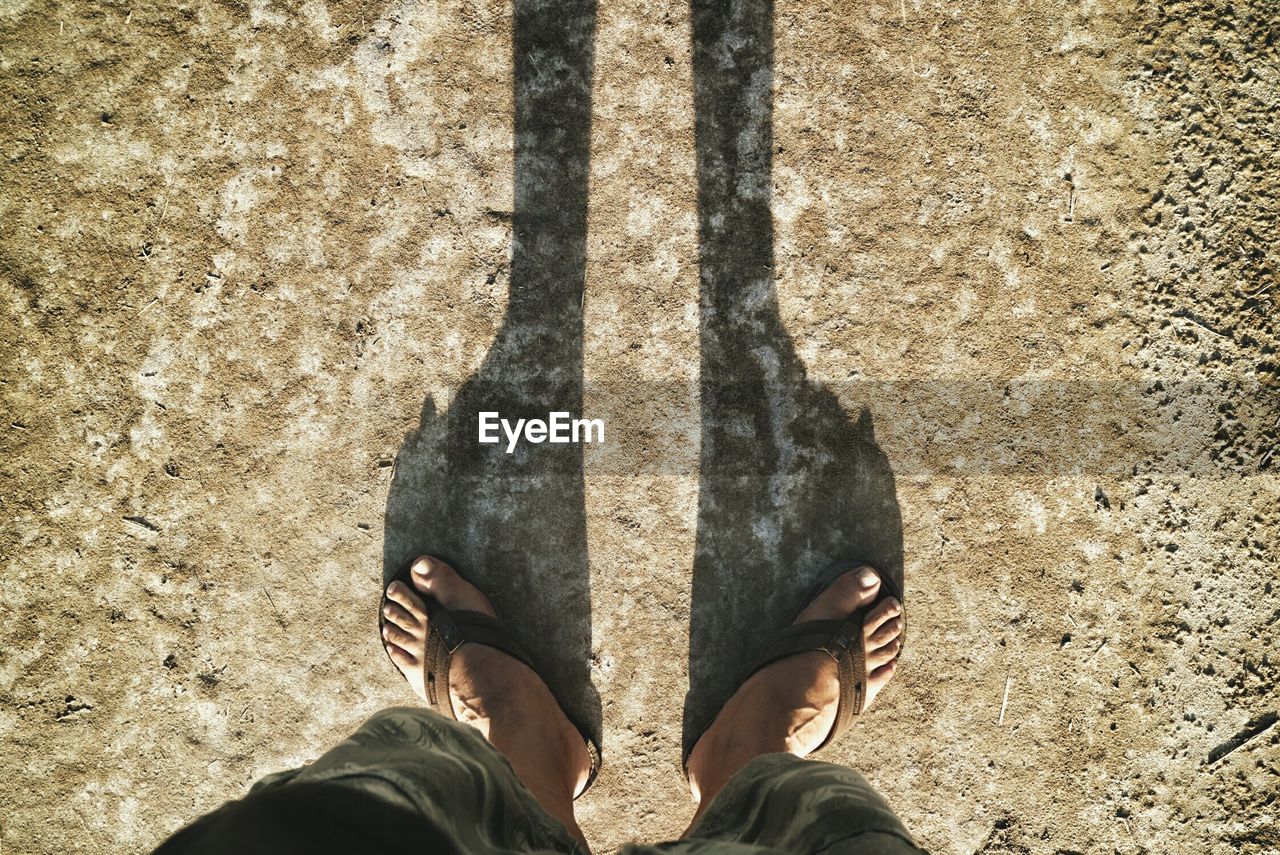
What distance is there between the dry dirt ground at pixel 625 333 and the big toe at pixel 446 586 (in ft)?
0.56

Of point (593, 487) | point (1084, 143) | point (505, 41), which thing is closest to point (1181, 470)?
point (1084, 143)

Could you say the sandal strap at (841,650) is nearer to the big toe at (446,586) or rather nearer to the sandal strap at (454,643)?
the sandal strap at (454,643)

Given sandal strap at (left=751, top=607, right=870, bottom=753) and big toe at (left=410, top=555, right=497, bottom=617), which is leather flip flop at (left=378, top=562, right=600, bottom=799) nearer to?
big toe at (left=410, top=555, right=497, bottom=617)

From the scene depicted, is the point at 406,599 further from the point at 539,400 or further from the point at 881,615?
the point at 881,615

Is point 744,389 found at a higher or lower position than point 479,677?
higher

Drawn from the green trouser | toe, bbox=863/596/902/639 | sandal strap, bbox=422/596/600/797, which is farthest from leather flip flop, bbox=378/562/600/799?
toe, bbox=863/596/902/639

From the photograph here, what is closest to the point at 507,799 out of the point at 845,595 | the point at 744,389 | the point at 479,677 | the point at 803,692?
the point at 479,677

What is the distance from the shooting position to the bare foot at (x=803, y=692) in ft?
6.61

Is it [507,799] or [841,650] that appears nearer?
[507,799]

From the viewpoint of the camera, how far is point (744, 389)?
6.96 feet

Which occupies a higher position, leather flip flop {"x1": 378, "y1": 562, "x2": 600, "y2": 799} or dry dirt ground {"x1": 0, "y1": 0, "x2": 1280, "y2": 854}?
dry dirt ground {"x1": 0, "y1": 0, "x2": 1280, "y2": 854}

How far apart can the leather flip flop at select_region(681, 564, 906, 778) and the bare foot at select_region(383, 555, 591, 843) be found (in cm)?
40

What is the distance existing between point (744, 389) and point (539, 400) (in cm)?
62

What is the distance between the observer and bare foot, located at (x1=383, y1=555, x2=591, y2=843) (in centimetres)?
204
